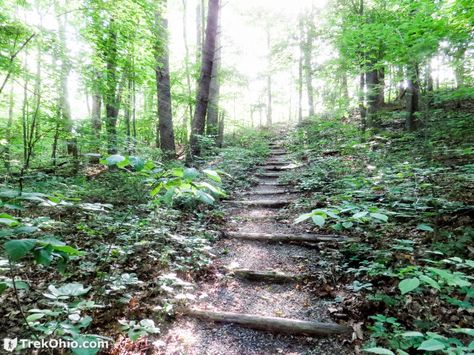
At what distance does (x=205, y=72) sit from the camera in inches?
328

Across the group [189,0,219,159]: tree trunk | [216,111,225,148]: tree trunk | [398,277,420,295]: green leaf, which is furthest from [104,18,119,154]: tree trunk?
[398,277,420,295]: green leaf

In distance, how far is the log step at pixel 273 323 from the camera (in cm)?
262

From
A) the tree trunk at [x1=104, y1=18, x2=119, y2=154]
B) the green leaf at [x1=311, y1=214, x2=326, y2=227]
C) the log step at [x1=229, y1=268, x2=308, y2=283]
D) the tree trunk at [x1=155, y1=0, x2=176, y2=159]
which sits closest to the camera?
the green leaf at [x1=311, y1=214, x2=326, y2=227]

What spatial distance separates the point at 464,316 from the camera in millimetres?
2307

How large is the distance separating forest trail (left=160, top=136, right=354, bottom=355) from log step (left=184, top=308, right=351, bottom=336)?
0.01 metres

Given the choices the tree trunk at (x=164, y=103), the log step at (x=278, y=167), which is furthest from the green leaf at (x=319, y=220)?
the tree trunk at (x=164, y=103)

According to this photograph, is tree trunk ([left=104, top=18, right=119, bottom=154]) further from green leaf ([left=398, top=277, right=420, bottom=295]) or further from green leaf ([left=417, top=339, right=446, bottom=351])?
green leaf ([left=417, top=339, right=446, bottom=351])

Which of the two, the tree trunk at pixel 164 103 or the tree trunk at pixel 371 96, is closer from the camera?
the tree trunk at pixel 371 96

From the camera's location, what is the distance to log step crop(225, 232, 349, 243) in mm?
4238

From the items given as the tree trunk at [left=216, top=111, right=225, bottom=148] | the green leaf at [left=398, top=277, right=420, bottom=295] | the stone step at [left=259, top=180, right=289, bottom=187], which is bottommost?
the green leaf at [left=398, top=277, right=420, bottom=295]

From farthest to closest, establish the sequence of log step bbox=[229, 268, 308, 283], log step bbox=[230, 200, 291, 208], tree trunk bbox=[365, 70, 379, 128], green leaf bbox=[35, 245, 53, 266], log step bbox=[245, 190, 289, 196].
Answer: tree trunk bbox=[365, 70, 379, 128], log step bbox=[245, 190, 289, 196], log step bbox=[230, 200, 291, 208], log step bbox=[229, 268, 308, 283], green leaf bbox=[35, 245, 53, 266]

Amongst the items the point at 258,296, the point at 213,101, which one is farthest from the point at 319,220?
the point at 213,101

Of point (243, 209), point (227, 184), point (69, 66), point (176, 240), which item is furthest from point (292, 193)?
point (69, 66)

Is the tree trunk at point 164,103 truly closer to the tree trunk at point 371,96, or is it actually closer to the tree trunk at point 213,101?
the tree trunk at point 213,101
